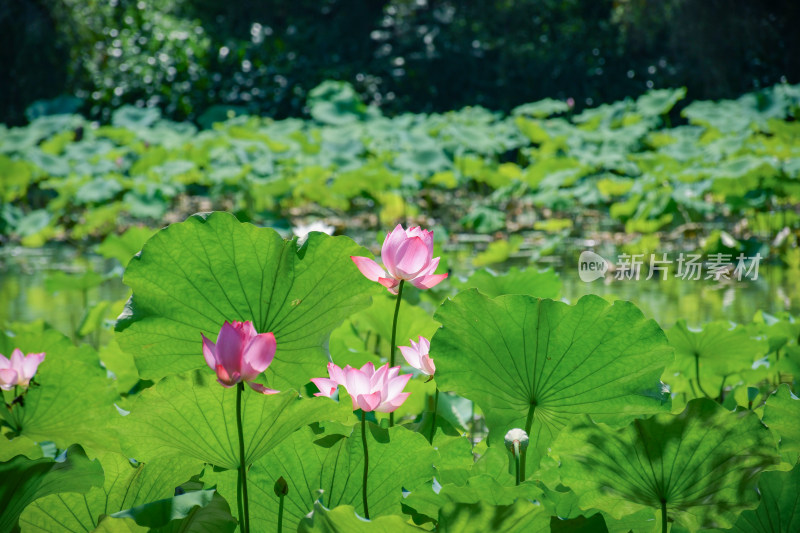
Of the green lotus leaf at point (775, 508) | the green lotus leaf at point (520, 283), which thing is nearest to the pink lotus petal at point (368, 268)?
the green lotus leaf at point (775, 508)

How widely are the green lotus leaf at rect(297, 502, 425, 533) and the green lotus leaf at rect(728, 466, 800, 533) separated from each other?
271mm

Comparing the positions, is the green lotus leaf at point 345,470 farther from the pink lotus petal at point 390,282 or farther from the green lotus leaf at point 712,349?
the green lotus leaf at point 712,349

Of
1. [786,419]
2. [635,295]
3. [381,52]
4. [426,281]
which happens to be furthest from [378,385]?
[381,52]

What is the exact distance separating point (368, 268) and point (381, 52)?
29.1ft

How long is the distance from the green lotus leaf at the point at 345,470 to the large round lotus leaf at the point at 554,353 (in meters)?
0.08

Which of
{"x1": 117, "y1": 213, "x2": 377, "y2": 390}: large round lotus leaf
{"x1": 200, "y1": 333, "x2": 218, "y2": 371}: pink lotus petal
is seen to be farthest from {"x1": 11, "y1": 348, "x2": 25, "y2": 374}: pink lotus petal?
{"x1": 200, "y1": 333, "x2": 218, "y2": 371}: pink lotus petal

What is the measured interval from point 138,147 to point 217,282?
5151 mm

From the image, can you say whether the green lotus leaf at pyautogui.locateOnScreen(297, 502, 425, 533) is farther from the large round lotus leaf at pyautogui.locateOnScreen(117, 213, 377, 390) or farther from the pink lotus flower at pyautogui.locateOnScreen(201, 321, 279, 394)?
the large round lotus leaf at pyautogui.locateOnScreen(117, 213, 377, 390)

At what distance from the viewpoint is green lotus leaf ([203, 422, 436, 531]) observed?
0.64 meters

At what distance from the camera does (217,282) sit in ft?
2.49

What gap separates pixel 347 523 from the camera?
19.6 inches

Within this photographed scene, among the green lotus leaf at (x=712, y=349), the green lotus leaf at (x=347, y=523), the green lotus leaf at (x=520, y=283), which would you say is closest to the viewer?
the green lotus leaf at (x=347, y=523)

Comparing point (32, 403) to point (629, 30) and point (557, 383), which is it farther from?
point (629, 30)

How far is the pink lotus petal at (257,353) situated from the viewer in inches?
22.1
